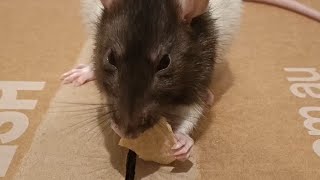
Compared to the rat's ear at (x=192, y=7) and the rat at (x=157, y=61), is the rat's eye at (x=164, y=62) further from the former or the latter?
the rat's ear at (x=192, y=7)

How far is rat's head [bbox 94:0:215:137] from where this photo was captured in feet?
3.39

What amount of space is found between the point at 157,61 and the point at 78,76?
58 centimetres

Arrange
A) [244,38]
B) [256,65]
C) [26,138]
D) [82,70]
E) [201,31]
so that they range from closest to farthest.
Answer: [201,31] → [26,138] → [82,70] → [256,65] → [244,38]

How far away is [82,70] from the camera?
5.24 ft

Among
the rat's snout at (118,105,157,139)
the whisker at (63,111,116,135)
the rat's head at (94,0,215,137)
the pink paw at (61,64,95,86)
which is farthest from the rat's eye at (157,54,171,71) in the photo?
the pink paw at (61,64,95,86)

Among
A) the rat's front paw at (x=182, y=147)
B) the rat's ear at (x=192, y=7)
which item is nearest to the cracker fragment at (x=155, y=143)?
the rat's front paw at (x=182, y=147)

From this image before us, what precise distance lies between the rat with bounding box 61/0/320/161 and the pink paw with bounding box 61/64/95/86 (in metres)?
0.28

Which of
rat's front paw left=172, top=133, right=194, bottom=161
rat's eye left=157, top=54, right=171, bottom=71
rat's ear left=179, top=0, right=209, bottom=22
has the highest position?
rat's ear left=179, top=0, right=209, bottom=22

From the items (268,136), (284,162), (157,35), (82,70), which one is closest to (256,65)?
(268,136)

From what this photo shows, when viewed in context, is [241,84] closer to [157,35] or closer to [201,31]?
[201,31]

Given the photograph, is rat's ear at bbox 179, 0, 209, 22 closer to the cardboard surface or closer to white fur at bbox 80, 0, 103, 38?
white fur at bbox 80, 0, 103, 38

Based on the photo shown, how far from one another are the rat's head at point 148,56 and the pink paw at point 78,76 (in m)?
0.35

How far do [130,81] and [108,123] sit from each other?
0.37 meters

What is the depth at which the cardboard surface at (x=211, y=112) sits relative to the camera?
1267 millimetres
